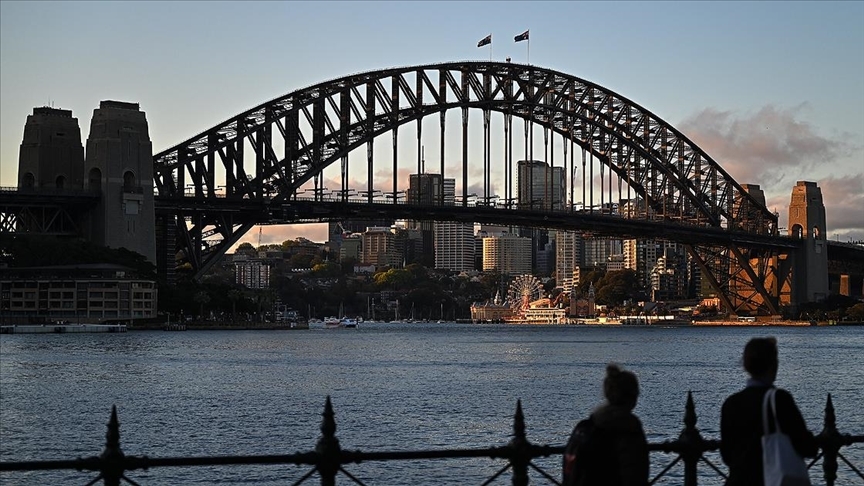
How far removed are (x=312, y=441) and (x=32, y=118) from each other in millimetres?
72363

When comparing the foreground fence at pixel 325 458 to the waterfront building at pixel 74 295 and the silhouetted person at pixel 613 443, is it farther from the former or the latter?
the waterfront building at pixel 74 295

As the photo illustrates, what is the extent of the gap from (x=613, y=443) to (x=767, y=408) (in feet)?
2.66

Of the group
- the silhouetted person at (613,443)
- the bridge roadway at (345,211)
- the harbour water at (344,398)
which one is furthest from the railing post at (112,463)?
the bridge roadway at (345,211)

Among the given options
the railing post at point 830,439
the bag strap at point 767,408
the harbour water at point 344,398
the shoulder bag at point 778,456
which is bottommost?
the harbour water at point 344,398

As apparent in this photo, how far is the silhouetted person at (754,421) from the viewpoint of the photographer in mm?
7203

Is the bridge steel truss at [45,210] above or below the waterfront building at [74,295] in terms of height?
above

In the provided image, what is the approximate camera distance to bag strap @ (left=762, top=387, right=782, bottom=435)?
284 inches

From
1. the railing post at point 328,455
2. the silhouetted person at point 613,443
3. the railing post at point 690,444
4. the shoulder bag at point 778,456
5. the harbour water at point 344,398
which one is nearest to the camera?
the silhouetted person at point 613,443

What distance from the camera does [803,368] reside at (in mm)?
57531

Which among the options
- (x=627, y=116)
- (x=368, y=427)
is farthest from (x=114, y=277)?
(x=368, y=427)

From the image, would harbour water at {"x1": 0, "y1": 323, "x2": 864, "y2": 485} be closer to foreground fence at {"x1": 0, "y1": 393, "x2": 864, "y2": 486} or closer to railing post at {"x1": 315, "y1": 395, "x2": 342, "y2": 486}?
foreground fence at {"x1": 0, "y1": 393, "x2": 864, "y2": 486}

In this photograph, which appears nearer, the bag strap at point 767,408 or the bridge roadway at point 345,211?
the bag strap at point 767,408

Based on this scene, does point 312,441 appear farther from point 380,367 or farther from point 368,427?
point 380,367

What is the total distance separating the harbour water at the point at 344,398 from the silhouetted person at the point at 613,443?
1572 cm
